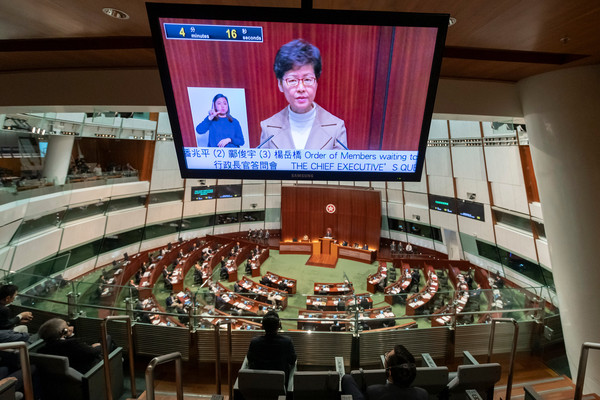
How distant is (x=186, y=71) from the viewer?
2104 millimetres

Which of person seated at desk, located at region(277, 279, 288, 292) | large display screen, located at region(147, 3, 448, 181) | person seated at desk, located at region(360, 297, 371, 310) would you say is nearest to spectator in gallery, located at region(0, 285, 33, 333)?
large display screen, located at region(147, 3, 448, 181)

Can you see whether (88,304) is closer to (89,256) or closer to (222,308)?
(222,308)

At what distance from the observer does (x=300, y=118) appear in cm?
228

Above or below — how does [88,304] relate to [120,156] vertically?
below

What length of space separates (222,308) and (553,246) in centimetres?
574

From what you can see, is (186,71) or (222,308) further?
(222,308)

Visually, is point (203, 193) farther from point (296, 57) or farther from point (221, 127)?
point (296, 57)

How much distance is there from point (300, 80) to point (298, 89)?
6 centimetres

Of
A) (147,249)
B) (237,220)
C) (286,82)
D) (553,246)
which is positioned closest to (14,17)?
(286,82)

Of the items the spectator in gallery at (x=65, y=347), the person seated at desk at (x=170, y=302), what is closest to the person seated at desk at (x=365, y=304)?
the spectator in gallery at (x=65, y=347)

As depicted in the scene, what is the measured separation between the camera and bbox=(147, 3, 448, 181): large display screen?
1.93 meters

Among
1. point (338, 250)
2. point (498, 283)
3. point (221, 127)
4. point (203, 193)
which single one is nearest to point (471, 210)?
point (498, 283)

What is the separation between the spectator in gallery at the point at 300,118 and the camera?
6.95 feet

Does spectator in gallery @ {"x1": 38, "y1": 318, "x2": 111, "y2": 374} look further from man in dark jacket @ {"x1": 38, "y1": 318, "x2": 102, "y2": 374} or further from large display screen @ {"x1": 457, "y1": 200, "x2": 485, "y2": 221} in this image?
large display screen @ {"x1": 457, "y1": 200, "x2": 485, "y2": 221}
